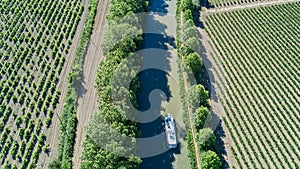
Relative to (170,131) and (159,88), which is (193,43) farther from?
(170,131)

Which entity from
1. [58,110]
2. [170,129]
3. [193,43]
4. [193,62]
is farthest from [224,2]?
[58,110]

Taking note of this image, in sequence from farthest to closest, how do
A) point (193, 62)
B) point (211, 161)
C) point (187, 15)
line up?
1. point (187, 15)
2. point (193, 62)
3. point (211, 161)

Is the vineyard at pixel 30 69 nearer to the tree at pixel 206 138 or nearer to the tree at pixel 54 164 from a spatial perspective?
the tree at pixel 54 164

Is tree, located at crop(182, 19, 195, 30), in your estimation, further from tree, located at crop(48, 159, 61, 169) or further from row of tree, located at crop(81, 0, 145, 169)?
tree, located at crop(48, 159, 61, 169)

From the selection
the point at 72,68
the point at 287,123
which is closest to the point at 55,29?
the point at 72,68

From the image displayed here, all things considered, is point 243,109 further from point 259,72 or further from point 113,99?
point 113,99

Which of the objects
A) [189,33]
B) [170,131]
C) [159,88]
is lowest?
[170,131]

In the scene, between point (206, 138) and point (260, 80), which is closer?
point (206, 138)

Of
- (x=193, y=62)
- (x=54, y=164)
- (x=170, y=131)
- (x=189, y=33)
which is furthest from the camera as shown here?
(x=189, y=33)
